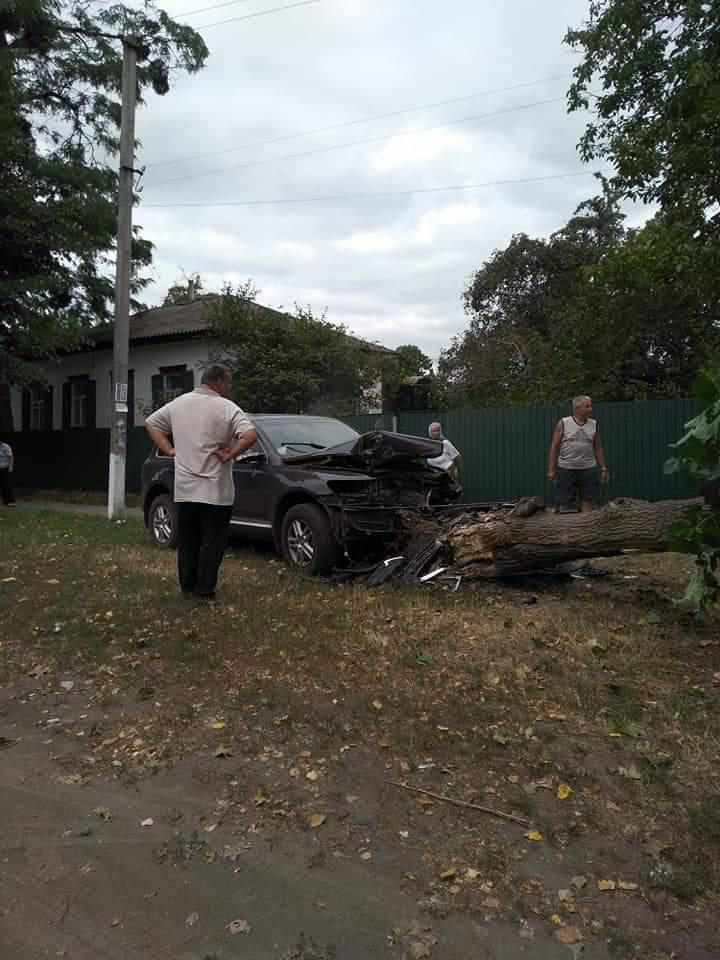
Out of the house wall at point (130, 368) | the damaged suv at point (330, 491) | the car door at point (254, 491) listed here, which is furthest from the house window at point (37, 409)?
the damaged suv at point (330, 491)

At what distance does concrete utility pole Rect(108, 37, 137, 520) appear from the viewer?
1359 cm

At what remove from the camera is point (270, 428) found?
340 inches

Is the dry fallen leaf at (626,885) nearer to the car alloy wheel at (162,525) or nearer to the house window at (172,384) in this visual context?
Answer: the car alloy wheel at (162,525)

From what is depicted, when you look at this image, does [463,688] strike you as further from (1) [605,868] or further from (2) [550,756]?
(1) [605,868]

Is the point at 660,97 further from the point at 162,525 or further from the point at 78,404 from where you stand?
the point at 78,404

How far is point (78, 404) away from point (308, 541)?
20.0 m

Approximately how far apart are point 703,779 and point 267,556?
5888 millimetres

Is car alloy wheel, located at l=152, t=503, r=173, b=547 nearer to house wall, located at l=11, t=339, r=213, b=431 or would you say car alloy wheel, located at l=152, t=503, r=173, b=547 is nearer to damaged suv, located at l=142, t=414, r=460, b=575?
damaged suv, located at l=142, t=414, r=460, b=575

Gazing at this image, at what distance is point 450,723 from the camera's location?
12.9 ft

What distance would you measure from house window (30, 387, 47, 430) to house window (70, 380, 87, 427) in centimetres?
151

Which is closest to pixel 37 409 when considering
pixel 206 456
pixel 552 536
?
pixel 206 456

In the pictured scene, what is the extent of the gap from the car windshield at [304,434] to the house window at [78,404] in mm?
17725

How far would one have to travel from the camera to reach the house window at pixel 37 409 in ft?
86.8

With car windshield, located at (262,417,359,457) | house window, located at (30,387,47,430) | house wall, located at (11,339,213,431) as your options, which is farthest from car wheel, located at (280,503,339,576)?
house window, located at (30,387,47,430)
